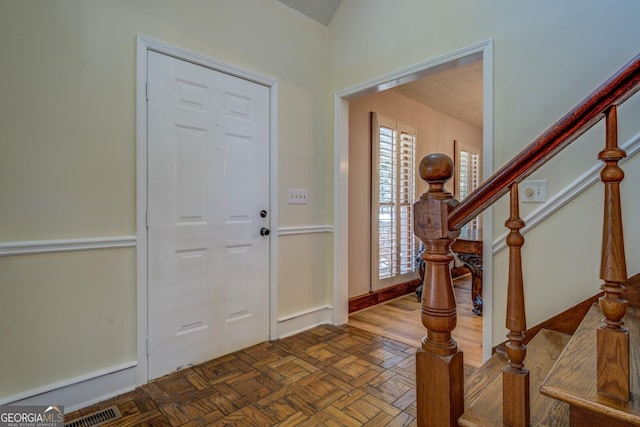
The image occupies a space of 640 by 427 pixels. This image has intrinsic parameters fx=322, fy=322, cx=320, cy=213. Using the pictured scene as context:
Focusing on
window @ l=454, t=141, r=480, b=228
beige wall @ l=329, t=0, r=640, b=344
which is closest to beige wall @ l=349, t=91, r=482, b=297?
beige wall @ l=329, t=0, r=640, b=344

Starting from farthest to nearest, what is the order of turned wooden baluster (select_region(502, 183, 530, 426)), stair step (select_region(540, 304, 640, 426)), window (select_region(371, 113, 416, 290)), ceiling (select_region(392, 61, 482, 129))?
window (select_region(371, 113, 416, 290)) → ceiling (select_region(392, 61, 482, 129)) → turned wooden baluster (select_region(502, 183, 530, 426)) → stair step (select_region(540, 304, 640, 426))

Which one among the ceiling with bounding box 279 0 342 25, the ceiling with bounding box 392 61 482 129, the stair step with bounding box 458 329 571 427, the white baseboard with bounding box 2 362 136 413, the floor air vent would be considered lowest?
the floor air vent

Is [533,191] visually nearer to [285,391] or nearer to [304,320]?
[285,391]

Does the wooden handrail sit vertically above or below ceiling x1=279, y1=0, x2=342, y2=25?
below

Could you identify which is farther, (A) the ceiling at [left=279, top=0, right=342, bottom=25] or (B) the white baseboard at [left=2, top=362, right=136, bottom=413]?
(A) the ceiling at [left=279, top=0, right=342, bottom=25]

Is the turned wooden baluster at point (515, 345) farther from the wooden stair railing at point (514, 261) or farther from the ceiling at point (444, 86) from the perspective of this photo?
the ceiling at point (444, 86)

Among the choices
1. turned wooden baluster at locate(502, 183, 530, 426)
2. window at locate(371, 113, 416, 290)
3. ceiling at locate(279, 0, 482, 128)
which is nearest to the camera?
turned wooden baluster at locate(502, 183, 530, 426)

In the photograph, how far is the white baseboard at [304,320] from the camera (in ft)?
8.46

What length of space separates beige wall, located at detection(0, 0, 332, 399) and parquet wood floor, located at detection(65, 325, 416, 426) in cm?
34

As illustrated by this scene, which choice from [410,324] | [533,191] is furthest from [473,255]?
[533,191]

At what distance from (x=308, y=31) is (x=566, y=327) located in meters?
2.74

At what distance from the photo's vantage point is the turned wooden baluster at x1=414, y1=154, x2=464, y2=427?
1012mm

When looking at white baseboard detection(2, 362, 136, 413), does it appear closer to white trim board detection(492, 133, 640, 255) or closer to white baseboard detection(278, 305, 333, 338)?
white baseboard detection(278, 305, 333, 338)

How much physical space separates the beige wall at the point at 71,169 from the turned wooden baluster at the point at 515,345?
1.85 m
